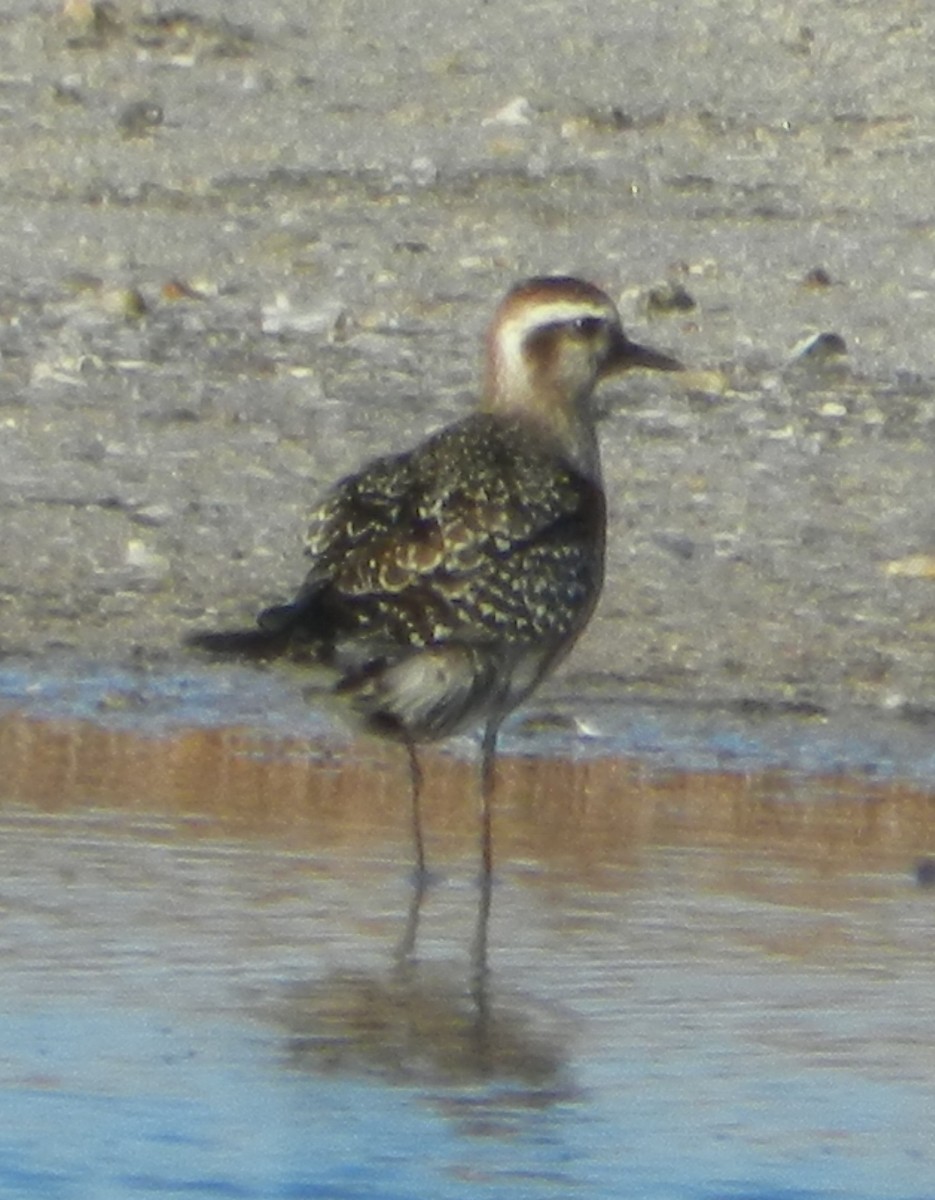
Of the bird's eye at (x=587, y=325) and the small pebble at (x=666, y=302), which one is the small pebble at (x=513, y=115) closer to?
the small pebble at (x=666, y=302)

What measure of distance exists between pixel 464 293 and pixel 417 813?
19.6 ft

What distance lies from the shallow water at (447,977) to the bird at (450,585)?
0.27 meters

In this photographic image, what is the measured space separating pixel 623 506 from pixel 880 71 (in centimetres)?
651

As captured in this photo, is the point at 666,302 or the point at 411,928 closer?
the point at 411,928

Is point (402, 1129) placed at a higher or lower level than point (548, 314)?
lower

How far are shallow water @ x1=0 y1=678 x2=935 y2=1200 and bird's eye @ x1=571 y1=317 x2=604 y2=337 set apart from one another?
37.6 inches

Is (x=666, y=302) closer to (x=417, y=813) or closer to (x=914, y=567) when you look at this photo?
(x=914, y=567)

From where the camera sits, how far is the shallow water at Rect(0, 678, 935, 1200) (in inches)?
190

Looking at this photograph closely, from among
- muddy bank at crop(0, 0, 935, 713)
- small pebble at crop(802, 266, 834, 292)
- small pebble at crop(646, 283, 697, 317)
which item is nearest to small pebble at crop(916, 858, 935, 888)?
muddy bank at crop(0, 0, 935, 713)

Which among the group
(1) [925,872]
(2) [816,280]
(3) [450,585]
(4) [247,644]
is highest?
(2) [816,280]

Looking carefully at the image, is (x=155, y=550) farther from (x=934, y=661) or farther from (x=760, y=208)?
(x=760, y=208)

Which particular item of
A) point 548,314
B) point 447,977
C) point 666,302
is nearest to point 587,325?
point 548,314

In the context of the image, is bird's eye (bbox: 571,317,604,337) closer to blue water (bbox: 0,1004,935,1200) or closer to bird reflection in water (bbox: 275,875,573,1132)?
bird reflection in water (bbox: 275,875,573,1132)

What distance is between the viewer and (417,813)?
6.41 metres
